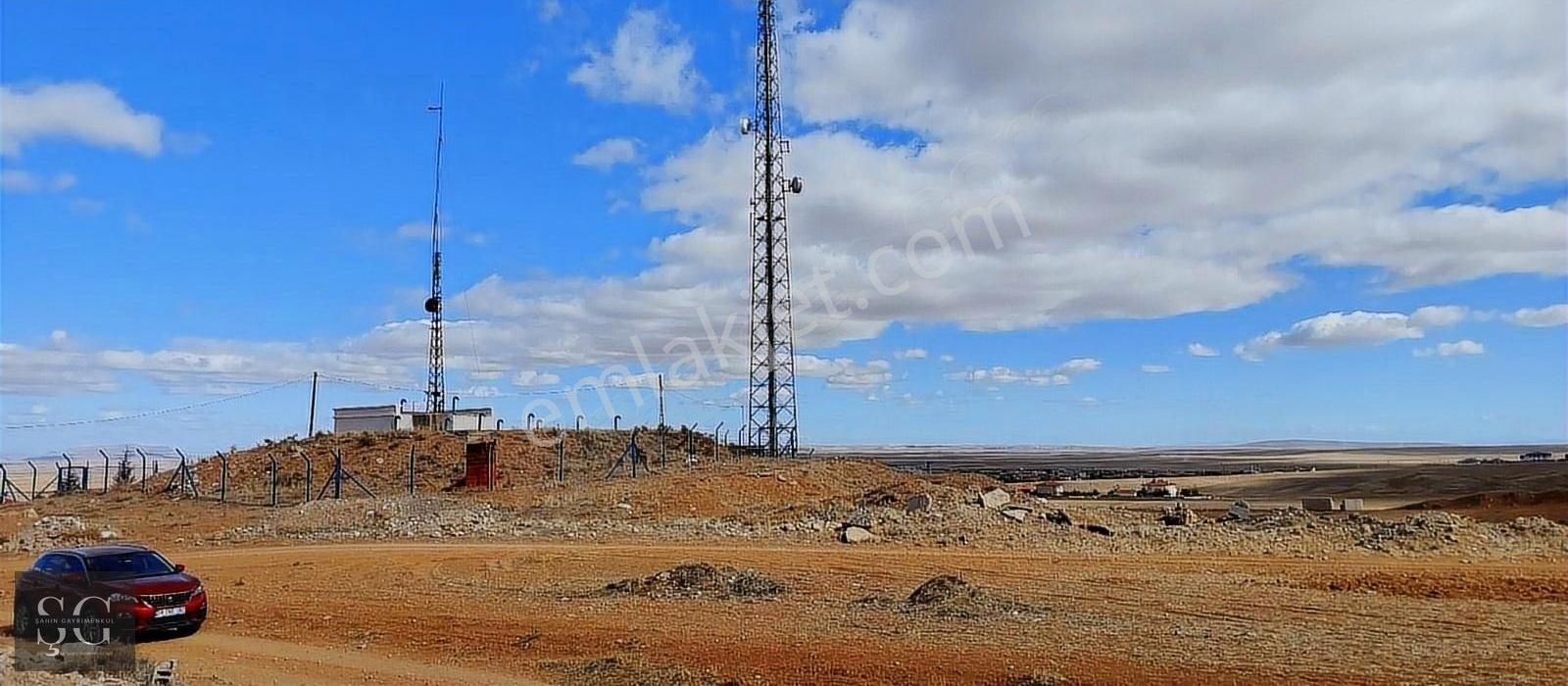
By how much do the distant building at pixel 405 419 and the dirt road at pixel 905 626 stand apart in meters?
30.1

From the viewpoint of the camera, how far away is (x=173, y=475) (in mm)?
51438

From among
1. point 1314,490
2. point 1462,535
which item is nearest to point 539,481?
point 1462,535

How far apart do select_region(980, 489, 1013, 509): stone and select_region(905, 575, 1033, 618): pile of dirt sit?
1439 cm

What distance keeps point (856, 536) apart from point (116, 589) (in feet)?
57.0

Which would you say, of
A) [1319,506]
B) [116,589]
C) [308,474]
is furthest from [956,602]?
[308,474]

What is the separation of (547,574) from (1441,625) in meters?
16.0

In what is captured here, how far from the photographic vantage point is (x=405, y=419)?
2233 inches

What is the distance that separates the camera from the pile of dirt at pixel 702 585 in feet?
69.5

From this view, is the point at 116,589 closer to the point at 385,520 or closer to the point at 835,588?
the point at 835,588

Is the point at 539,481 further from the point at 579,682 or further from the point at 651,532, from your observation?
the point at 579,682

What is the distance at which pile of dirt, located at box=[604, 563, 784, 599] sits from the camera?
21188mm

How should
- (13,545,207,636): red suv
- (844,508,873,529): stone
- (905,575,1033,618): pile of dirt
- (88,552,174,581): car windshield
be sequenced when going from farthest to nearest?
(844,508,873,529): stone < (905,575,1033,618): pile of dirt < (88,552,174,581): car windshield < (13,545,207,636): red suv

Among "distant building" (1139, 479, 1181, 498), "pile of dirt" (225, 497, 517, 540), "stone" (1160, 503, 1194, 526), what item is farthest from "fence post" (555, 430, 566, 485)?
"distant building" (1139, 479, 1181, 498)

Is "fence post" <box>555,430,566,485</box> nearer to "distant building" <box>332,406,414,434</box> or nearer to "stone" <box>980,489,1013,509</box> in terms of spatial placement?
"distant building" <box>332,406,414,434</box>
